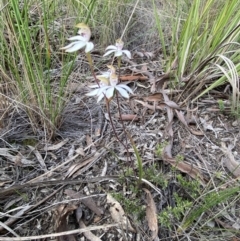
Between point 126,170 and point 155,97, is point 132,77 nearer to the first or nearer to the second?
→ point 155,97

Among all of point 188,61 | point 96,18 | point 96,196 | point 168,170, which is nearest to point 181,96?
point 188,61

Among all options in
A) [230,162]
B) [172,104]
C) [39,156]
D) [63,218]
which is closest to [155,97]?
[172,104]

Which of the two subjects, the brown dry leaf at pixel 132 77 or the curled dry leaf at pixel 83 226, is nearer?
the curled dry leaf at pixel 83 226

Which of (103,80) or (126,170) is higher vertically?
(103,80)

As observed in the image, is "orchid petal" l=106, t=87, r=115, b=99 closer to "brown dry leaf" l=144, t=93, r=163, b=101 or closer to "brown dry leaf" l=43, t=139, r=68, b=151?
"brown dry leaf" l=43, t=139, r=68, b=151

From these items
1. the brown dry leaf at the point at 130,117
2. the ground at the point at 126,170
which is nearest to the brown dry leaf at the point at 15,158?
the ground at the point at 126,170

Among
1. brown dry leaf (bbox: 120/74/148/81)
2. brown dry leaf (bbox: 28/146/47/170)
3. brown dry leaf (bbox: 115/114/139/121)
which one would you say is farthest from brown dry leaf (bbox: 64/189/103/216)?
brown dry leaf (bbox: 120/74/148/81)

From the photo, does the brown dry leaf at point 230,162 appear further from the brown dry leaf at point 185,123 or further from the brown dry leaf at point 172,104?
the brown dry leaf at point 172,104

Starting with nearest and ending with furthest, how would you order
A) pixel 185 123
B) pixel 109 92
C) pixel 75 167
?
pixel 109 92 < pixel 75 167 < pixel 185 123
